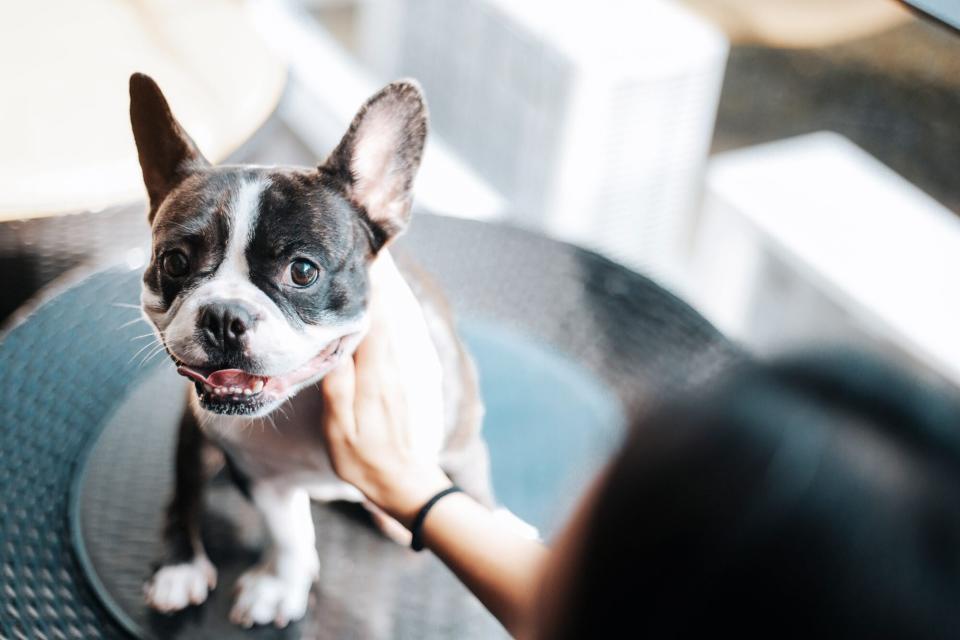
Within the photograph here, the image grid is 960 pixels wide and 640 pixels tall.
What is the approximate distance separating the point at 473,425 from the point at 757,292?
32 cm

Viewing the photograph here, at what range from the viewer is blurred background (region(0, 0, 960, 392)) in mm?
705

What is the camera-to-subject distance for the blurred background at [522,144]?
705mm

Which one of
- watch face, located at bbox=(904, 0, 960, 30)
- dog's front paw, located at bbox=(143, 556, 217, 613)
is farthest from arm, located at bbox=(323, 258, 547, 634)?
watch face, located at bbox=(904, 0, 960, 30)

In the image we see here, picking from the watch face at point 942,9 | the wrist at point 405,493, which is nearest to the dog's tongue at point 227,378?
the wrist at point 405,493

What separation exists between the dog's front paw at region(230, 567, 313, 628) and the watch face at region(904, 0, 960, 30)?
2.01ft

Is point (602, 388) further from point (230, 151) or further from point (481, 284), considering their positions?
point (230, 151)

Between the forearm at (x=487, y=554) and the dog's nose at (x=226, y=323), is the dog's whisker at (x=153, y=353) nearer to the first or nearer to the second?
the dog's nose at (x=226, y=323)

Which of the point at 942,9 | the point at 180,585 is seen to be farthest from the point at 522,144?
the point at 180,585

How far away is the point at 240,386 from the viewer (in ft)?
1.69

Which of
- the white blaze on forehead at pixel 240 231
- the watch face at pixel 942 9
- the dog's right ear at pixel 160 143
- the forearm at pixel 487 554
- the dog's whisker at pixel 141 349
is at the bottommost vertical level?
the forearm at pixel 487 554

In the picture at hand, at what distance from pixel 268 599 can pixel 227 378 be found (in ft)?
0.50

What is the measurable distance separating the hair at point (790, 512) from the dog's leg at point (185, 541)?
0.28 m

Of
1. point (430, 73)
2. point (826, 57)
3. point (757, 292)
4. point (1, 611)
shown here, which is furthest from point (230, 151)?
point (826, 57)

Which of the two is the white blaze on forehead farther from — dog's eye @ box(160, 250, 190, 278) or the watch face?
the watch face
